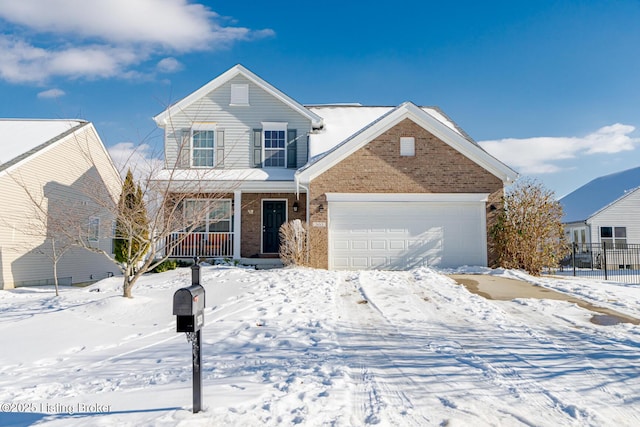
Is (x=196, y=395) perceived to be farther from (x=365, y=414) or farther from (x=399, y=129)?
(x=399, y=129)

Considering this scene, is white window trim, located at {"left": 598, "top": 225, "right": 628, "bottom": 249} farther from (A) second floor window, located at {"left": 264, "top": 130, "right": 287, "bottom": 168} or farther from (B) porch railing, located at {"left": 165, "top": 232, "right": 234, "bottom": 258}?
(B) porch railing, located at {"left": 165, "top": 232, "right": 234, "bottom": 258}

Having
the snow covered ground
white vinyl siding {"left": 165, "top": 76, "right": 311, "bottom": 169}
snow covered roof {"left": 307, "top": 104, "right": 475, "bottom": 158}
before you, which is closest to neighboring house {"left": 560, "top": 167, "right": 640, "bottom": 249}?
snow covered roof {"left": 307, "top": 104, "right": 475, "bottom": 158}

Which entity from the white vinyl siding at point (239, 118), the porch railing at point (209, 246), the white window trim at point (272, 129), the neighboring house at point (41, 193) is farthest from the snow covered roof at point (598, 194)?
the neighboring house at point (41, 193)

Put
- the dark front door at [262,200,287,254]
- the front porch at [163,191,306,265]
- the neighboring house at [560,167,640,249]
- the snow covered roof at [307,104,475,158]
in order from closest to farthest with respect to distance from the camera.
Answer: the front porch at [163,191,306,265] < the dark front door at [262,200,287,254] < the snow covered roof at [307,104,475,158] < the neighboring house at [560,167,640,249]

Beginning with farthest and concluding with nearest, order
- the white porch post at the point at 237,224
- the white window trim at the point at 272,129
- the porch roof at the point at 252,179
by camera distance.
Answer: the white window trim at the point at 272,129 < the white porch post at the point at 237,224 < the porch roof at the point at 252,179

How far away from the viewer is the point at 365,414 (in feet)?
11.8

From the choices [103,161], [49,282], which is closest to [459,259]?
[49,282]

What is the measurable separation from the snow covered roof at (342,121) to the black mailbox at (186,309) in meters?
13.2

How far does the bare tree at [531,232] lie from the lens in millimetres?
13484

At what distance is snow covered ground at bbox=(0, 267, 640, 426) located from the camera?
3682 millimetres

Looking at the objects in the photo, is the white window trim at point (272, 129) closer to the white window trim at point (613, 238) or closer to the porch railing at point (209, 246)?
the porch railing at point (209, 246)

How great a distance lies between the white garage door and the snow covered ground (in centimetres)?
510

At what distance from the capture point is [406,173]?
14.2m

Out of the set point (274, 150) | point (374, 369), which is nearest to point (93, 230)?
point (274, 150)
